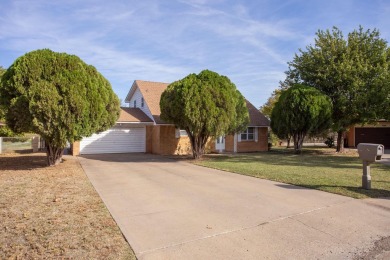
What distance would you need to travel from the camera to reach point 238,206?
6.38 m

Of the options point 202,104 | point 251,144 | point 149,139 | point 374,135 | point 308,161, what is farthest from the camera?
point 374,135

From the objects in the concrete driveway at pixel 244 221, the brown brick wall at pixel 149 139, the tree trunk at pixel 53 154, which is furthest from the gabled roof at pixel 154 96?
the concrete driveway at pixel 244 221

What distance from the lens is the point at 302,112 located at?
63.5ft

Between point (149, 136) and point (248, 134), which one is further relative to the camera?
point (248, 134)

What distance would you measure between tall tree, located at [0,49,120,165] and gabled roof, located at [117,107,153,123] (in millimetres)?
8284

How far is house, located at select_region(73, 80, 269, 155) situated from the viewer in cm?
2036

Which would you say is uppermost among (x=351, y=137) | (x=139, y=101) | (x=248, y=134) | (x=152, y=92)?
(x=152, y=92)

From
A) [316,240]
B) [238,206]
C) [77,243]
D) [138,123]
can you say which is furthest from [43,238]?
[138,123]

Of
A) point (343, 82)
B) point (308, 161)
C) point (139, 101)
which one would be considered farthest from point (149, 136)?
point (343, 82)

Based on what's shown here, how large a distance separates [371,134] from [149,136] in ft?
72.5

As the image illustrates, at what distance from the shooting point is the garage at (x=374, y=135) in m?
27.8

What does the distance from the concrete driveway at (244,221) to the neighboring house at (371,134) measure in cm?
2466

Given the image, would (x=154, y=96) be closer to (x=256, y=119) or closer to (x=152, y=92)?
(x=152, y=92)

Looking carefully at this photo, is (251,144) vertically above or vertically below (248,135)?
below
